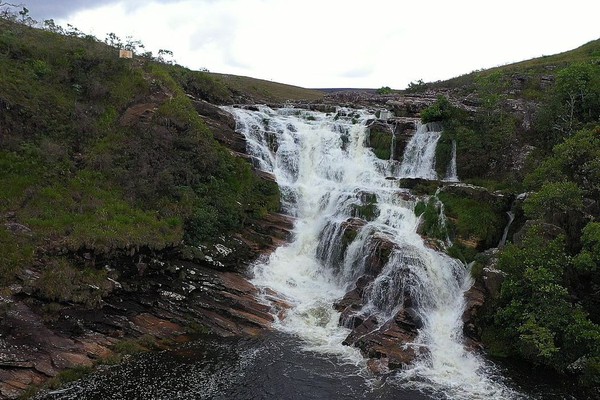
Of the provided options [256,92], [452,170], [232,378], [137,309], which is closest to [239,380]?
[232,378]

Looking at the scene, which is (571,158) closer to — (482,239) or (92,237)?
(482,239)

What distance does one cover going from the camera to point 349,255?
1081 inches

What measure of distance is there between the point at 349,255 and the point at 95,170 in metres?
16.8

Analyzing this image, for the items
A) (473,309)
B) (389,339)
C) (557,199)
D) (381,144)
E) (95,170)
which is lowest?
(389,339)

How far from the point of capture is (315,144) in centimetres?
3803

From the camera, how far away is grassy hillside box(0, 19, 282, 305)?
879 inches

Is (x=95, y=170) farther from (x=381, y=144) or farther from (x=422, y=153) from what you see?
(x=422, y=153)

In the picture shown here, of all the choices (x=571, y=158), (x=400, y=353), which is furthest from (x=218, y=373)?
(x=571, y=158)

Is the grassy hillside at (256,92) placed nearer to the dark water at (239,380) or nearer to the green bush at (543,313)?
the dark water at (239,380)

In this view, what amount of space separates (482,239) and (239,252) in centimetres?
1486

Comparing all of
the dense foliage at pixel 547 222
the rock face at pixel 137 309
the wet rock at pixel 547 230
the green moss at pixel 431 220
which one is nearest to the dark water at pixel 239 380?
the rock face at pixel 137 309

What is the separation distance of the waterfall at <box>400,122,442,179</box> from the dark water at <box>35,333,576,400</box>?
18.7 meters

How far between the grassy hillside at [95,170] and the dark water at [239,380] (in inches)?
194

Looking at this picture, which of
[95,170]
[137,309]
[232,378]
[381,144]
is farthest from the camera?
[381,144]
